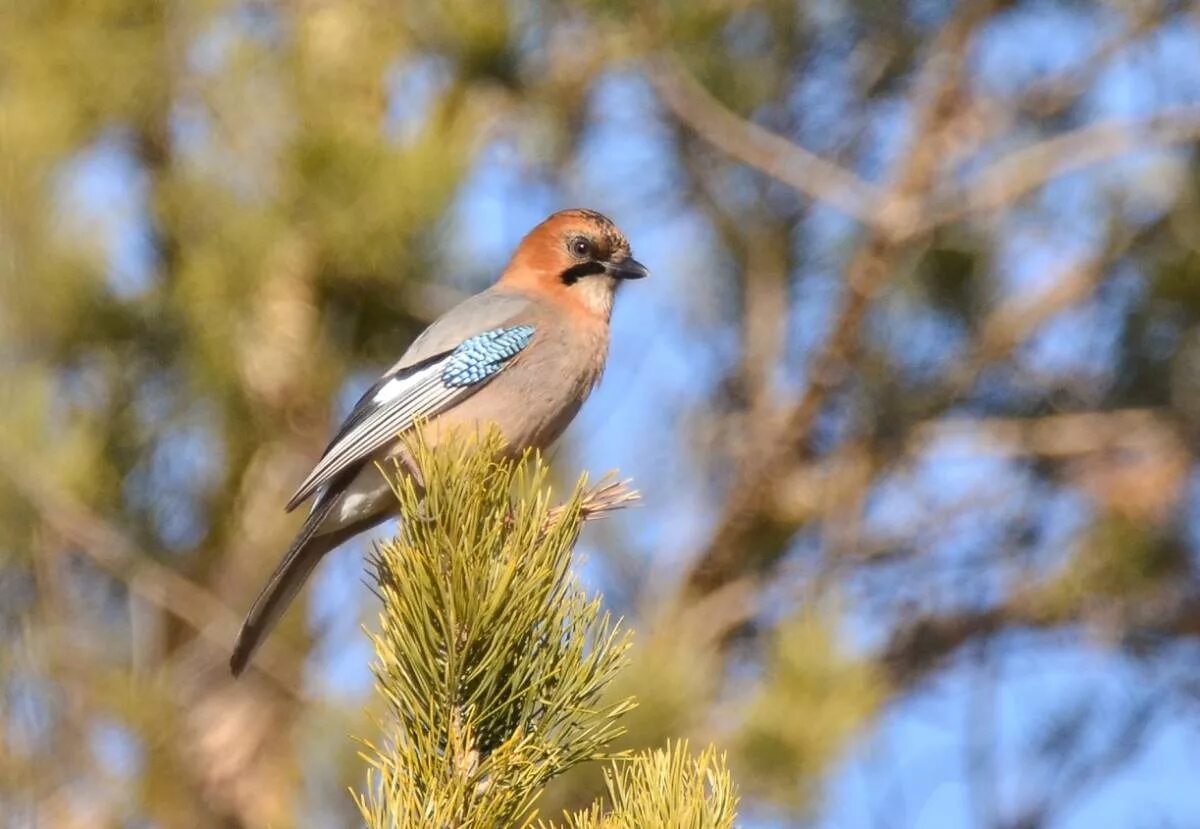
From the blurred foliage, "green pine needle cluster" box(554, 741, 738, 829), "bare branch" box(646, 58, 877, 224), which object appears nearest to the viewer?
"green pine needle cluster" box(554, 741, 738, 829)

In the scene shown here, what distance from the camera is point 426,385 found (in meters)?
3.64

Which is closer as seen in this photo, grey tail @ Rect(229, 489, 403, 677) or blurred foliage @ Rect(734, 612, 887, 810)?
grey tail @ Rect(229, 489, 403, 677)

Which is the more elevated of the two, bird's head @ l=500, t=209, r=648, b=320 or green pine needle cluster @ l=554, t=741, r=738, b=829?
bird's head @ l=500, t=209, r=648, b=320

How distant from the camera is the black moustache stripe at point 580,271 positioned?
4074 millimetres

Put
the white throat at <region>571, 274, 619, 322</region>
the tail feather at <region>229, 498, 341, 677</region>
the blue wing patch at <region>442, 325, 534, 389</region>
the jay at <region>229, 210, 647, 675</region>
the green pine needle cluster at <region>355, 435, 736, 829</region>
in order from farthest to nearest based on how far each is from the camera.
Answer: the white throat at <region>571, 274, 619, 322</region>, the blue wing patch at <region>442, 325, 534, 389</region>, the jay at <region>229, 210, 647, 675</region>, the tail feather at <region>229, 498, 341, 677</region>, the green pine needle cluster at <region>355, 435, 736, 829</region>

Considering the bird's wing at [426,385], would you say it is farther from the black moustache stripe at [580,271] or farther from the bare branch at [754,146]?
the bare branch at [754,146]

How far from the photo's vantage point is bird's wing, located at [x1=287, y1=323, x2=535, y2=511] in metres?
3.48

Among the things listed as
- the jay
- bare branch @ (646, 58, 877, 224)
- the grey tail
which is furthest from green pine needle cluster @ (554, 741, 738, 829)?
bare branch @ (646, 58, 877, 224)

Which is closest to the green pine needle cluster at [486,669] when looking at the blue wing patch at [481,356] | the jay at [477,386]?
the jay at [477,386]

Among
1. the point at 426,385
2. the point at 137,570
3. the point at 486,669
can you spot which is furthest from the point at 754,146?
the point at 486,669

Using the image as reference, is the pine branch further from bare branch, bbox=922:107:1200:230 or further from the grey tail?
bare branch, bbox=922:107:1200:230

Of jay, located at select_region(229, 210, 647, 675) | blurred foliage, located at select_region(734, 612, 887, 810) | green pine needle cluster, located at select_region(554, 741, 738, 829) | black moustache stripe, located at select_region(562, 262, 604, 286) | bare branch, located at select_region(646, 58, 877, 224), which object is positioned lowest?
green pine needle cluster, located at select_region(554, 741, 738, 829)

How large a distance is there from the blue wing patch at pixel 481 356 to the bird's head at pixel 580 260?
33 cm

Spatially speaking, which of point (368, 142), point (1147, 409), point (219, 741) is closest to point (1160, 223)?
point (1147, 409)
